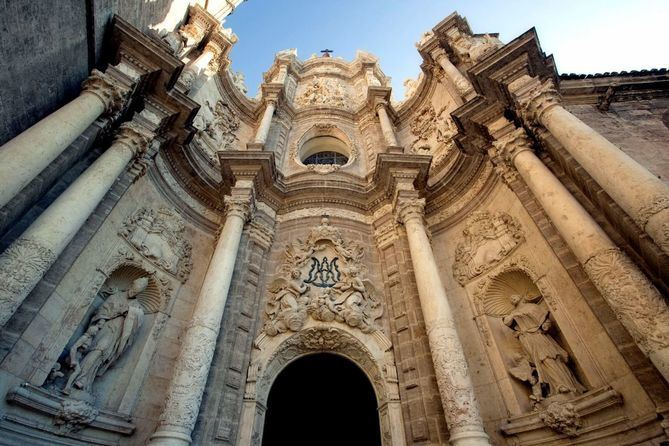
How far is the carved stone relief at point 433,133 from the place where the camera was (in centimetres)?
1084

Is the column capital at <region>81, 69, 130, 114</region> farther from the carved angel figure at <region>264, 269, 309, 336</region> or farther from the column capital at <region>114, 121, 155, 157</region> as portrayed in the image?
the carved angel figure at <region>264, 269, 309, 336</region>

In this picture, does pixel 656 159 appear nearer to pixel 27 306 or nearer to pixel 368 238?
pixel 368 238

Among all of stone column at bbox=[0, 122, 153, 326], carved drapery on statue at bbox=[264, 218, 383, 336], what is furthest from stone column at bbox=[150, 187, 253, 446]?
stone column at bbox=[0, 122, 153, 326]

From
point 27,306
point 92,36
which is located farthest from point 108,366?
point 92,36

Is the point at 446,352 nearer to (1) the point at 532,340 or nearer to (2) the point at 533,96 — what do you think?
(1) the point at 532,340

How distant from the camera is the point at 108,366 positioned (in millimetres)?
6008

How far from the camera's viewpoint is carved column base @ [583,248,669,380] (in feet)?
13.5

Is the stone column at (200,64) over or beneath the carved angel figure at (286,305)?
over

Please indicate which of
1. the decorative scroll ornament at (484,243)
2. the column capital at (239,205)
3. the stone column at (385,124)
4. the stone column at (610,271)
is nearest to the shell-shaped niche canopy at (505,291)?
the decorative scroll ornament at (484,243)

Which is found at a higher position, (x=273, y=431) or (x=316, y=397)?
(x=316, y=397)

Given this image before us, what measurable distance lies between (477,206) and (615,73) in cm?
481

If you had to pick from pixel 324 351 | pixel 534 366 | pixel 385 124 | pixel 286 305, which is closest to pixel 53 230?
pixel 286 305

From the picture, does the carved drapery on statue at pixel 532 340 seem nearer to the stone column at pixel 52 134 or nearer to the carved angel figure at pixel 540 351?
the carved angel figure at pixel 540 351

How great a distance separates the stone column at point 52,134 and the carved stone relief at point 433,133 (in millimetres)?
8698
